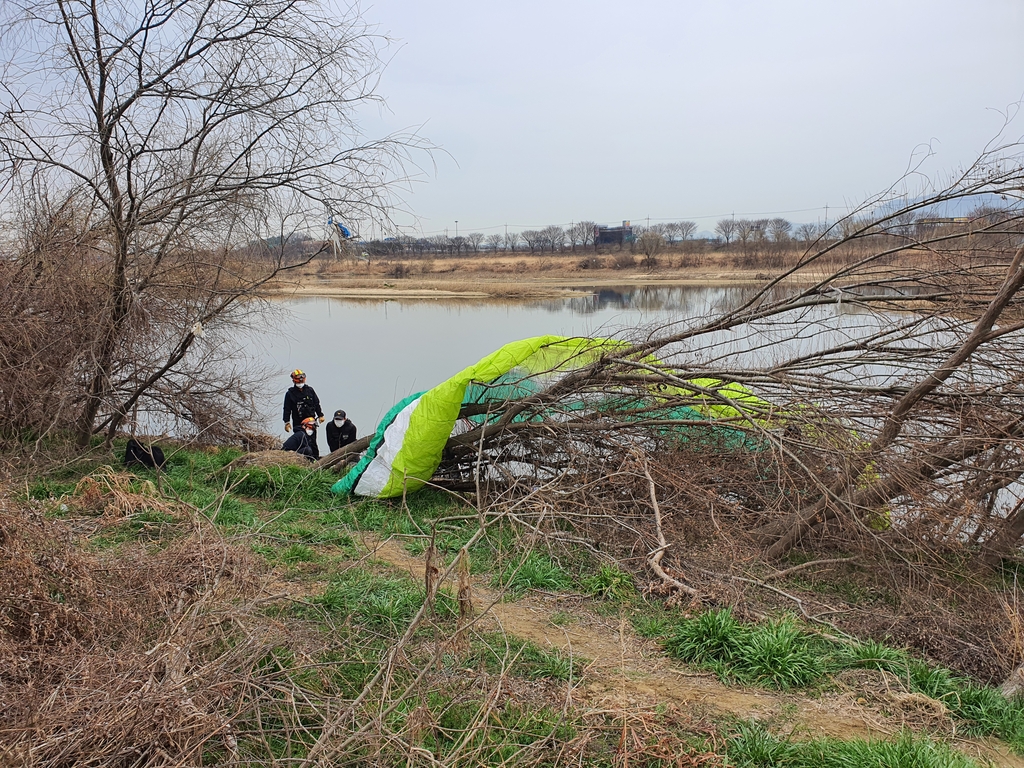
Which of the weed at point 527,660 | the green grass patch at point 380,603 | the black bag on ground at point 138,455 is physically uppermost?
the black bag on ground at point 138,455

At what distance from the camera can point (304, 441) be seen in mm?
9961

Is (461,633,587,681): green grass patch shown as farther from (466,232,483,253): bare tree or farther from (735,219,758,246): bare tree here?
(466,232,483,253): bare tree

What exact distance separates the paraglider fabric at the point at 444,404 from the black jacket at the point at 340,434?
226 centimetres

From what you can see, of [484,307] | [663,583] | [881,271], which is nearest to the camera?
[663,583]

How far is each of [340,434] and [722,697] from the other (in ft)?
23.7

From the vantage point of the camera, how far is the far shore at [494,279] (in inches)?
1453

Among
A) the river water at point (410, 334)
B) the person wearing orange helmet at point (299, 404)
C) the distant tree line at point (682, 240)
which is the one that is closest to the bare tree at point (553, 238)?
the distant tree line at point (682, 240)

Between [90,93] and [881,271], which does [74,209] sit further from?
[881,271]

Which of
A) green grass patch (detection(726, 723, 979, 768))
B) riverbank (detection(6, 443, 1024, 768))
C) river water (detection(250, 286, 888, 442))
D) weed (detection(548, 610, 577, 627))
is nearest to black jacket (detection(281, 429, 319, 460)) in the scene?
river water (detection(250, 286, 888, 442))

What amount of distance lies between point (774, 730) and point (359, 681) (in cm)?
201

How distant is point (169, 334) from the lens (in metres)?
8.95

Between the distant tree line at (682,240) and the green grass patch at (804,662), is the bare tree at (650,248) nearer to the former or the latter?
the distant tree line at (682,240)

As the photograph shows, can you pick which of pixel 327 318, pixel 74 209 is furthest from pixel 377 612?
pixel 327 318

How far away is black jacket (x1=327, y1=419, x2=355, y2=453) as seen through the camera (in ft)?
31.8
